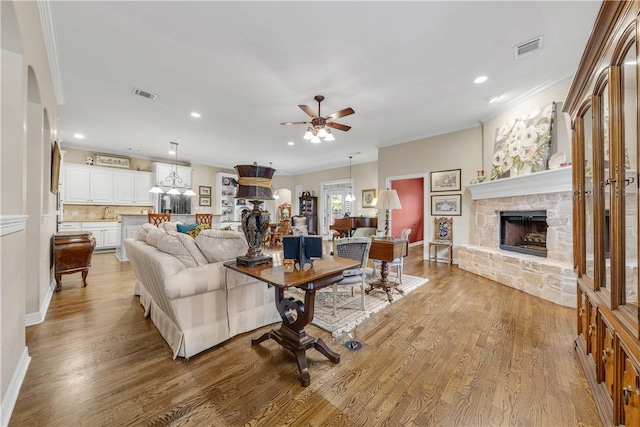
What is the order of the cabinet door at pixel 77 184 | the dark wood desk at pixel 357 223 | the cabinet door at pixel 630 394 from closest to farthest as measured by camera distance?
the cabinet door at pixel 630 394
the cabinet door at pixel 77 184
the dark wood desk at pixel 357 223

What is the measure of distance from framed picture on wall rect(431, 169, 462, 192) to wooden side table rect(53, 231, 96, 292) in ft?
20.5

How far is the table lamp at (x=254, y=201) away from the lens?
1938 millimetres

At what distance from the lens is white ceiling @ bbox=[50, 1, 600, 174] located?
2121 millimetres

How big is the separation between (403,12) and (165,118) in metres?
4.25

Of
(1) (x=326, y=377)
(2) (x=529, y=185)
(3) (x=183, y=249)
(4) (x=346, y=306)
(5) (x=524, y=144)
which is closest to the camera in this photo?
(1) (x=326, y=377)

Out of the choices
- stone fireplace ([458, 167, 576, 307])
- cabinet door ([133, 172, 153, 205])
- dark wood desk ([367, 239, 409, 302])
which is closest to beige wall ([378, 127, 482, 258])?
stone fireplace ([458, 167, 576, 307])

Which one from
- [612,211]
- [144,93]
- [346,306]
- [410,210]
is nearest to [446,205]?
[410,210]

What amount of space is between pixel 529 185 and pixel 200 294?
4.41 meters

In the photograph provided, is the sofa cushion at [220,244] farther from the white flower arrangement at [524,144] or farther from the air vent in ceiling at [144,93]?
the white flower arrangement at [524,144]

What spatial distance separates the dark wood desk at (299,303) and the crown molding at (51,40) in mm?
2610

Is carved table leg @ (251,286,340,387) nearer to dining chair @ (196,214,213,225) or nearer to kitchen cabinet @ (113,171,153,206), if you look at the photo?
dining chair @ (196,214,213,225)

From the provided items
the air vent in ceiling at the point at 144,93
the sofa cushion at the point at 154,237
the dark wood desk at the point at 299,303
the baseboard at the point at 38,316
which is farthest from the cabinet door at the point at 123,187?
the dark wood desk at the point at 299,303

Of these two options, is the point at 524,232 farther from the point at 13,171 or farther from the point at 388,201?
the point at 13,171

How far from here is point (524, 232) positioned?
398 cm
